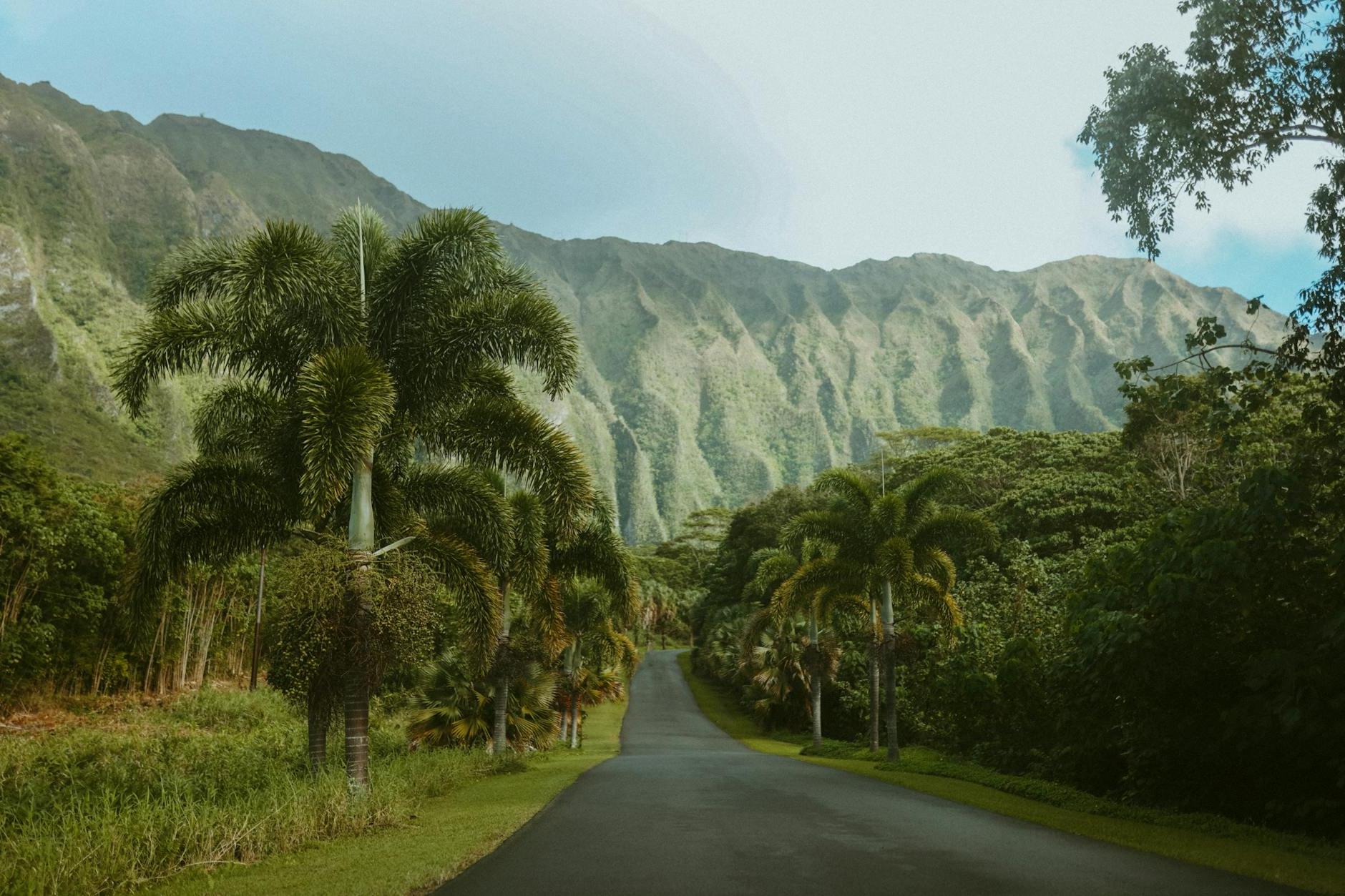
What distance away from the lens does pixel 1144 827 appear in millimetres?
11555

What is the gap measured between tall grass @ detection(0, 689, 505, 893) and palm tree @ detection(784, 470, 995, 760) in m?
10.6

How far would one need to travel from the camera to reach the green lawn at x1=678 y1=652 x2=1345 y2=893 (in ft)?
28.0

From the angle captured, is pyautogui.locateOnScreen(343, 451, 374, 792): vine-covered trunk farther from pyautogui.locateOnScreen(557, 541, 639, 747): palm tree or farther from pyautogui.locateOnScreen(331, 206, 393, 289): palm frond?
pyautogui.locateOnScreen(557, 541, 639, 747): palm tree

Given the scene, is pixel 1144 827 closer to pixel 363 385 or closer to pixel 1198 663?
pixel 1198 663

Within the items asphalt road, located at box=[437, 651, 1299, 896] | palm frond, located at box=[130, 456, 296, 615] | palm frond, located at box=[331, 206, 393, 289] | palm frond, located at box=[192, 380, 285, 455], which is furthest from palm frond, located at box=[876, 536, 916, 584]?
palm frond, located at box=[192, 380, 285, 455]

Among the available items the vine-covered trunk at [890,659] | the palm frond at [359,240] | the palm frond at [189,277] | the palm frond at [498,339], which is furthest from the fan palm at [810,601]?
the palm frond at [189,277]

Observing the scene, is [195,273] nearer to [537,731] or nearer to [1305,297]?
[1305,297]

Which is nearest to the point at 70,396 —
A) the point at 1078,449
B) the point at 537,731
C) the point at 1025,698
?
the point at 537,731

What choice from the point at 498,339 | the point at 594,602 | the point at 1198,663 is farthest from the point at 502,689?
the point at 1198,663

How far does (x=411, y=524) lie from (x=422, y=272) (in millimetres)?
4052

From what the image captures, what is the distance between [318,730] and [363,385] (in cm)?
533

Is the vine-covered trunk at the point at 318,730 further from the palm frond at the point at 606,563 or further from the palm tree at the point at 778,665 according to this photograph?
the palm tree at the point at 778,665

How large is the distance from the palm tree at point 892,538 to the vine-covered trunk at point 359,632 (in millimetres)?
14321

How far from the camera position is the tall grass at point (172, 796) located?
764cm
